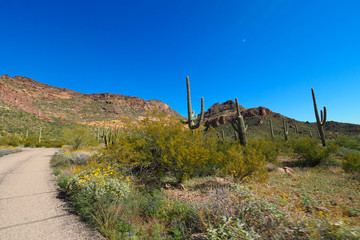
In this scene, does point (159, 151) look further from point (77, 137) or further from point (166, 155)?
point (77, 137)

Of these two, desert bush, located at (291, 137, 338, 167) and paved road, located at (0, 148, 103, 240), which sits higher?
desert bush, located at (291, 137, 338, 167)

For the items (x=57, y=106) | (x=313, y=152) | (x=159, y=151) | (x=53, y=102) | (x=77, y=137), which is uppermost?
(x=53, y=102)

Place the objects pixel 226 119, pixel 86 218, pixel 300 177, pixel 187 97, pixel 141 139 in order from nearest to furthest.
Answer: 1. pixel 86 218
2. pixel 141 139
3. pixel 300 177
4. pixel 187 97
5. pixel 226 119

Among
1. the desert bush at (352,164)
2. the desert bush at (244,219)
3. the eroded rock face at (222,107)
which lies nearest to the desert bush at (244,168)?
the desert bush at (244,219)

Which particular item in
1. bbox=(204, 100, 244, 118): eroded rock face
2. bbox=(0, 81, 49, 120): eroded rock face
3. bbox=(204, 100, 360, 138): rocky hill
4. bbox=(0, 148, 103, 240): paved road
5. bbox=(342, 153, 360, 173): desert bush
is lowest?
bbox=(0, 148, 103, 240): paved road

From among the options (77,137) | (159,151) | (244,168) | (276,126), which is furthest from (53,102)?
(276,126)

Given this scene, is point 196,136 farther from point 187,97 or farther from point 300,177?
point 300,177

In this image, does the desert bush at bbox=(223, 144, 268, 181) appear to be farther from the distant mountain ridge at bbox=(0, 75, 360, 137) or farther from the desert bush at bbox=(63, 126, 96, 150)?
the desert bush at bbox=(63, 126, 96, 150)

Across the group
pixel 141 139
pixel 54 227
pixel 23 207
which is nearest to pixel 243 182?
pixel 141 139

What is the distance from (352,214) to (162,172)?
5.95 meters

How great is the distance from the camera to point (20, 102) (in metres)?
56.7

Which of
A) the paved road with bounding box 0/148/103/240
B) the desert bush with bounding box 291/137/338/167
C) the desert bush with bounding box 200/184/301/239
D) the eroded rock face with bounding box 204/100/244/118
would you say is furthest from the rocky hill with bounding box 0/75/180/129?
the eroded rock face with bounding box 204/100/244/118

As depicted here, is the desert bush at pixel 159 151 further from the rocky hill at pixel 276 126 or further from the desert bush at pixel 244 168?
the rocky hill at pixel 276 126

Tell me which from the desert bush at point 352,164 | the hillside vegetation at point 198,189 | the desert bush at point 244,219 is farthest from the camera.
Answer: the desert bush at point 352,164
